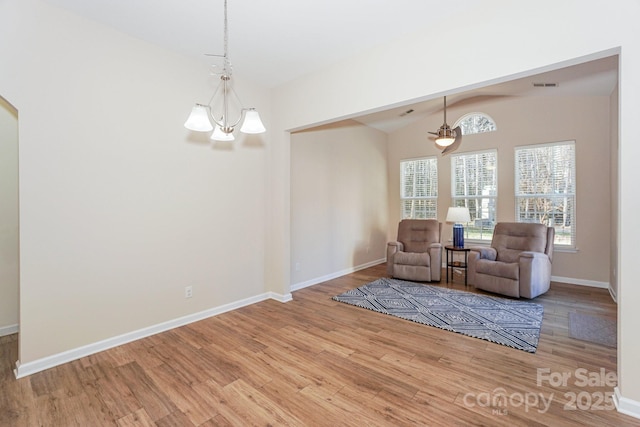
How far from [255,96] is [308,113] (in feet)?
2.83

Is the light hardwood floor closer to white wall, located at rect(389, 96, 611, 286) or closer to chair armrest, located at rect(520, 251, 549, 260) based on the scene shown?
chair armrest, located at rect(520, 251, 549, 260)

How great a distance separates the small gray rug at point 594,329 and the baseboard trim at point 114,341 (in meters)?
3.71

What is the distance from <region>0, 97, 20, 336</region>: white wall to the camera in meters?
2.97

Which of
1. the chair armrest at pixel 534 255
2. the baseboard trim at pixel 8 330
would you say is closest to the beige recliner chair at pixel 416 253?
the chair armrest at pixel 534 255

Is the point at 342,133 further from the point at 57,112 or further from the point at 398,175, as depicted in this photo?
the point at 57,112

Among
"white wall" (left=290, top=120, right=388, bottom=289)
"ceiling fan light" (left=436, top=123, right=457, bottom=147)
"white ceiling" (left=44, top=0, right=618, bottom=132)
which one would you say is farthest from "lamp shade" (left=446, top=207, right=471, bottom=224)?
"white ceiling" (left=44, top=0, right=618, bottom=132)

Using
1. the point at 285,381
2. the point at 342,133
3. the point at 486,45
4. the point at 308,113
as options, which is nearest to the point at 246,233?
the point at 308,113

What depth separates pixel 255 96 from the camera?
157 inches

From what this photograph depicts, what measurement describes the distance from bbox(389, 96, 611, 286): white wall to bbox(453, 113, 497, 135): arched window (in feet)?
0.30

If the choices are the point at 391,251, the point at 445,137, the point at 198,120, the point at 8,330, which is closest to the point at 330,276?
the point at 391,251

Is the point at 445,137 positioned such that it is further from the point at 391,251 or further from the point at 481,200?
the point at 391,251

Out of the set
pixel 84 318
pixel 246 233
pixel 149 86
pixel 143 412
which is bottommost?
pixel 143 412

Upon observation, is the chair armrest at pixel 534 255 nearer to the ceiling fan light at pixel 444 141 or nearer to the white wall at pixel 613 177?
the white wall at pixel 613 177

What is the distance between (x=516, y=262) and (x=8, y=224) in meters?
6.33
